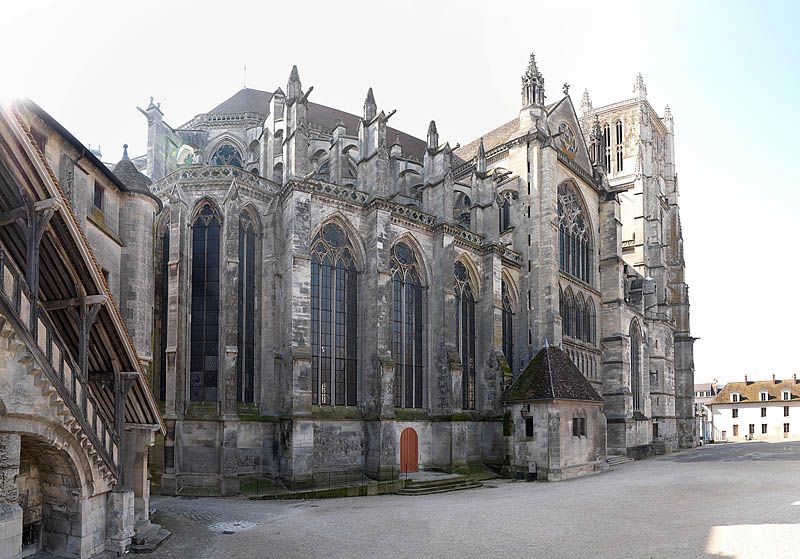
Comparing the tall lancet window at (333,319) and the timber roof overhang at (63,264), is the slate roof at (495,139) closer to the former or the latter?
the tall lancet window at (333,319)

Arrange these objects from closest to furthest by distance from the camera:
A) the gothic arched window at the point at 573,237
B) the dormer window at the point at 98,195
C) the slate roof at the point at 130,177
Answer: the dormer window at the point at 98,195, the slate roof at the point at 130,177, the gothic arched window at the point at 573,237

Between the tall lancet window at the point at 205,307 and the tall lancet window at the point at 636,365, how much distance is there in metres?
30.9

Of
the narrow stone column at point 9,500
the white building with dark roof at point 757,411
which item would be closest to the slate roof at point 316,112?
the narrow stone column at point 9,500

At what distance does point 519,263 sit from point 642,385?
16.6 m

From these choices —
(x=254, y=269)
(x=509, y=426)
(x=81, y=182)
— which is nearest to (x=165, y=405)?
(x=254, y=269)

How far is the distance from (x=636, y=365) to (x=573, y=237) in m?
11.4

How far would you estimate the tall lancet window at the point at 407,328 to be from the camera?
27509 millimetres

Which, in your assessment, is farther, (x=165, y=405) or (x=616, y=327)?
(x=616, y=327)

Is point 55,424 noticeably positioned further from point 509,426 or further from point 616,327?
point 616,327

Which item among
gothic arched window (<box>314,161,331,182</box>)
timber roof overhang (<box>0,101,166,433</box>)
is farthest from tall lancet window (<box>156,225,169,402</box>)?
gothic arched window (<box>314,161,331,182</box>)

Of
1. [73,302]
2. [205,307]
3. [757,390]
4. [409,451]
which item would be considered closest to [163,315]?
[205,307]

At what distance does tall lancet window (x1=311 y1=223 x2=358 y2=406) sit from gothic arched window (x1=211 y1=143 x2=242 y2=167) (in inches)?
403

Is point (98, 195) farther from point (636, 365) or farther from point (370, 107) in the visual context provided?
point (636, 365)

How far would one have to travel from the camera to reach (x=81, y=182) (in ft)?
52.2
